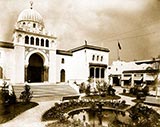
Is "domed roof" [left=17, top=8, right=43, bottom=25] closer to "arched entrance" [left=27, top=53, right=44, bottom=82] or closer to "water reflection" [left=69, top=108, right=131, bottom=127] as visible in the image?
"arched entrance" [left=27, top=53, right=44, bottom=82]

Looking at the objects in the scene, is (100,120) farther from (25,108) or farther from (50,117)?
(25,108)

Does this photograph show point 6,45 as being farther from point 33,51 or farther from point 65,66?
point 65,66

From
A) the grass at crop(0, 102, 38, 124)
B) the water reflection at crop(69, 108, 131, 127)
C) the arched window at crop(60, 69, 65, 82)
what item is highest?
the arched window at crop(60, 69, 65, 82)

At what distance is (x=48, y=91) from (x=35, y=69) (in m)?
2.72

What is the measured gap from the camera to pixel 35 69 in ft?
34.3

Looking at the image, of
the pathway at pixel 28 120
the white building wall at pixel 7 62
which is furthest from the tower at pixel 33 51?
the pathway at pixel 28 120

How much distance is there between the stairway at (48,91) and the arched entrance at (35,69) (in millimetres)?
1753

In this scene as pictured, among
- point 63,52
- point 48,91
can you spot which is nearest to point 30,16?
point 63,52

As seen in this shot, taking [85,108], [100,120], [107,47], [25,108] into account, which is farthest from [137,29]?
[107,47]

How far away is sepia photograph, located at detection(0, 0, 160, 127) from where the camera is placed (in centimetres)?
402

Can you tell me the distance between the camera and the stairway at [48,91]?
731 cm

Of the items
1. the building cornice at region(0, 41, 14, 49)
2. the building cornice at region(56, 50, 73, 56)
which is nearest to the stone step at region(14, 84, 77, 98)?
the building cornice at region(0, 41, 14, 49)

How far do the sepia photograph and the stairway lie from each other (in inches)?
1.7

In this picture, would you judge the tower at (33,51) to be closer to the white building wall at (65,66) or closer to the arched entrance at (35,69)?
the arched entrance at (35,69)
